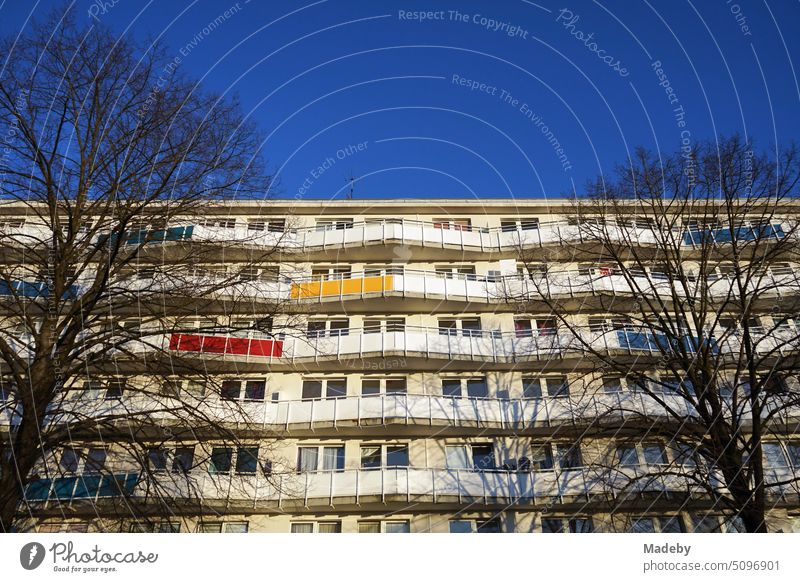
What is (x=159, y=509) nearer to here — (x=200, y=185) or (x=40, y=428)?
(x=40, y=428)

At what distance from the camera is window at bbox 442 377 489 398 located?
24.0 m

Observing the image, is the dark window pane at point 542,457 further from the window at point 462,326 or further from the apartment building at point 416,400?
the window at point 462,326

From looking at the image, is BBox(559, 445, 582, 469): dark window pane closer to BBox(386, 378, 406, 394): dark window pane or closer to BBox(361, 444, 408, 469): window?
BBox(361, 444, 408, 469): window

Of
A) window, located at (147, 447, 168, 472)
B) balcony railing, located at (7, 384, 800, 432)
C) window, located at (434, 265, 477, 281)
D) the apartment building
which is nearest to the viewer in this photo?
window, located at (147, 447, 168, 472)

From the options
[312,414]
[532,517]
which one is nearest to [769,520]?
[532,517]

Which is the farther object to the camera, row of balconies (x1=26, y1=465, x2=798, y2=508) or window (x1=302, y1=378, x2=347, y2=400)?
window (x1=302, y1=378, x2=347, y2=400)

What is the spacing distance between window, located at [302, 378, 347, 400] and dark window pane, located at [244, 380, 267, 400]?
164cm

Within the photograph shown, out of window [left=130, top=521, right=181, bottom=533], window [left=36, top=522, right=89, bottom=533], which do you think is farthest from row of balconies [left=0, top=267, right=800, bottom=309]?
window [left=130, top=521, right=181, bottom=533]

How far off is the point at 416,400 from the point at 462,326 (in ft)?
15.8

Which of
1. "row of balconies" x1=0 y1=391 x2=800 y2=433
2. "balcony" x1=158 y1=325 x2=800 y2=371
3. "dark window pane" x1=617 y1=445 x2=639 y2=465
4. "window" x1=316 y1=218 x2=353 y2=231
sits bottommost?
"dark window pane" x1=617 y1=445 x2=639 y2=465

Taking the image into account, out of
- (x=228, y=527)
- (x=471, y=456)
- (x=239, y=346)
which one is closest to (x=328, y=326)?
(x=239, y=346)

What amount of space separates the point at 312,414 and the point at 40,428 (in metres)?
10.1

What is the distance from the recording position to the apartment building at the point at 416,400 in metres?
20.1

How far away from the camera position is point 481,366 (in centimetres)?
2397
